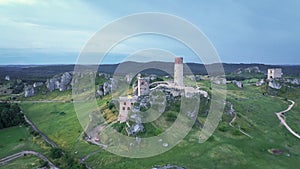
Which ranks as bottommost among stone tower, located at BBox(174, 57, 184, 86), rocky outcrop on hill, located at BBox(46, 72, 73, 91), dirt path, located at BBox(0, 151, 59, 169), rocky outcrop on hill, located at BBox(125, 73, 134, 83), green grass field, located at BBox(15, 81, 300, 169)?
dirt path, located at BBox(0, 151, 59, 169)

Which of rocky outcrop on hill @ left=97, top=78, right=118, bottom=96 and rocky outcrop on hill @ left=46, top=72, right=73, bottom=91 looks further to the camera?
rocky outcrop on hill @ left=46, top=72, right=73, bottom=91

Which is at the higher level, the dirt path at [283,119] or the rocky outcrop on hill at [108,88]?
the rocky outcrop on hill at [108,88]

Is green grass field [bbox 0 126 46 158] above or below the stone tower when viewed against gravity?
below

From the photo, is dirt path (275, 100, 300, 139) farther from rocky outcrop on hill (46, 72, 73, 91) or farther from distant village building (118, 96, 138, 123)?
rocky outcrop on hill (46, 72, 73, 91)

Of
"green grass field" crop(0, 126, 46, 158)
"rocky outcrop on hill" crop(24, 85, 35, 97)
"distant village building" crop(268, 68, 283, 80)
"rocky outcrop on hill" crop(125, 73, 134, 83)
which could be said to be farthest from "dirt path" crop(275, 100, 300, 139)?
"rocky outcrop on hill" crop(24, 85, 35, 97)

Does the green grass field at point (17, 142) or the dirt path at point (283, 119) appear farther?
the green grass field at point (17, 142)

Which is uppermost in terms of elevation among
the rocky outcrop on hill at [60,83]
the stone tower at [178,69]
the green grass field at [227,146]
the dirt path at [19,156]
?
the stone tower at [178,69]

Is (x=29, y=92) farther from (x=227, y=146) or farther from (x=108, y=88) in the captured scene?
(x=227, y=146)

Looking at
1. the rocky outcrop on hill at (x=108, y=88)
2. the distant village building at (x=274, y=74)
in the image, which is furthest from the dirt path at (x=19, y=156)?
the distant village building at (x=274, y=74)

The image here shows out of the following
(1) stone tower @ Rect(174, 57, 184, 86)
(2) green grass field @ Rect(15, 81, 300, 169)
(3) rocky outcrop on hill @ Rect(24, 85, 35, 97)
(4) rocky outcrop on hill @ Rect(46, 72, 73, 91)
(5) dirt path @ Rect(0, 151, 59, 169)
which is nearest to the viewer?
(2) green grass field @ Rect(15, 81, 300, 169)

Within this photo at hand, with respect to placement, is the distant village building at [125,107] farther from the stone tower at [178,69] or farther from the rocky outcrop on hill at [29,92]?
the rocky outcrop on hill at [29,92]
